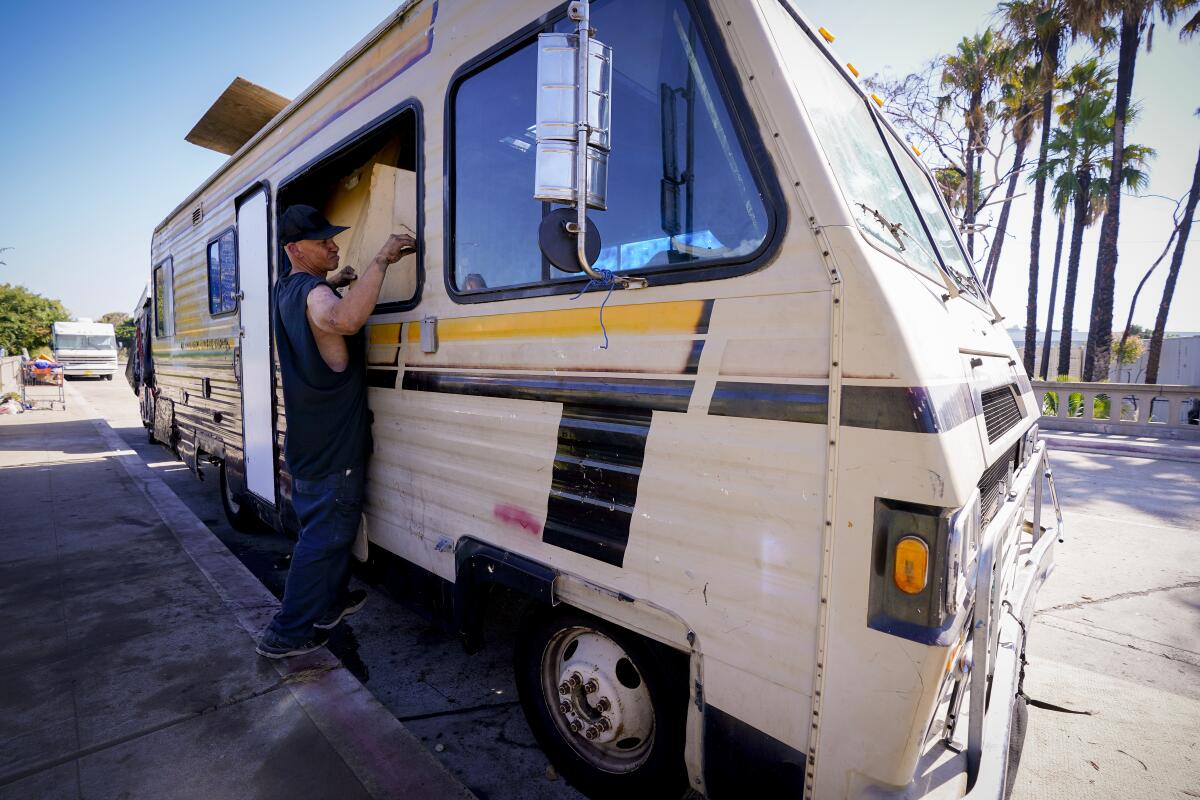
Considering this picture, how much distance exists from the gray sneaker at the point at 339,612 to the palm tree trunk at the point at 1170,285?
68.4 feet

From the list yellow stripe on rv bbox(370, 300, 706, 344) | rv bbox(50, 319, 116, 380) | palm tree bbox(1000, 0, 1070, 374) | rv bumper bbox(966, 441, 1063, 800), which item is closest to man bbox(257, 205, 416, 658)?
yellow stripe on rv bbox(370, 300, 706, 344)

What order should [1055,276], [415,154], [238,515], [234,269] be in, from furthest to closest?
[1055,276] → [238,515] → [234,269] → [415,154]

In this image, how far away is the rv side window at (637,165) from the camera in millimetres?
1604

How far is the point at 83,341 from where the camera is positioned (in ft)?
97.2

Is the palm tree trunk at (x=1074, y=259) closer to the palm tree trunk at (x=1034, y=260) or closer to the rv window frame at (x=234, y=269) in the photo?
the palm tree trunk at (x=1034, y=260)

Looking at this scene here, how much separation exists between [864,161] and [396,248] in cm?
190

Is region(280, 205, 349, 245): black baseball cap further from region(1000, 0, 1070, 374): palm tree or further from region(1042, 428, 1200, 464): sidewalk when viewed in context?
region(1000, 0, 1070, 374): palm tree

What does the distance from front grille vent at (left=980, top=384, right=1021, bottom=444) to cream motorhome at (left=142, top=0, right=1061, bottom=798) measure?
5cm

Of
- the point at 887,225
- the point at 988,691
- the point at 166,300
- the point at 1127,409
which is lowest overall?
the point at 988,691

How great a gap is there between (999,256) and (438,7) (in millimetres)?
18627

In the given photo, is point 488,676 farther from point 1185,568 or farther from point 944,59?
point 944,59

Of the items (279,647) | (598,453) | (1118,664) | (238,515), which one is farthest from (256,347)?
(1118,664)

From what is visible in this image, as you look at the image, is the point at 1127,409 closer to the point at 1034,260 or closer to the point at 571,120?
the point at 1034,260

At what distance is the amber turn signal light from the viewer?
128 centimetres
